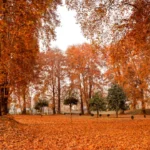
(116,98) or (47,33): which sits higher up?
(47,33)

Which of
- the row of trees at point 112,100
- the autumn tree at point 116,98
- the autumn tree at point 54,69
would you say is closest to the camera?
the row of trees at point 112,100

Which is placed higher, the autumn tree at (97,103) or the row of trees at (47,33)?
the row of trees at (47,33)

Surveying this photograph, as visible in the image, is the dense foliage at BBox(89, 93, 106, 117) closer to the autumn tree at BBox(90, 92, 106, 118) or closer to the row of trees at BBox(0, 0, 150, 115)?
the autumn tree at BBox(90, 92, 106, 118)

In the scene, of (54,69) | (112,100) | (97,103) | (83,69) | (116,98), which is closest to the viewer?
(97,103)

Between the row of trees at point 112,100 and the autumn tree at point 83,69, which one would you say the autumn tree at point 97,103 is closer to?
the row of trees at point 112,100

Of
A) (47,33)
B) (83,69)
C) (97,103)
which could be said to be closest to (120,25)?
(47,33)

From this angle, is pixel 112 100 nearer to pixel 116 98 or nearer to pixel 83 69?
pixel 116 98

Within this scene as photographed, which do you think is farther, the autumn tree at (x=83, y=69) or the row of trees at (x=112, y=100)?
the autumn tree at (x=83, y=69)

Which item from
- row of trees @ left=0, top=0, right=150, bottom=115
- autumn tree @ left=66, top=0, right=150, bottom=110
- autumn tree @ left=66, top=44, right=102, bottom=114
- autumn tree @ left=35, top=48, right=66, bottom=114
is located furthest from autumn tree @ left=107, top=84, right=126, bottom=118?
autumn tree @ left=66, top=0, right=150, bottom=110

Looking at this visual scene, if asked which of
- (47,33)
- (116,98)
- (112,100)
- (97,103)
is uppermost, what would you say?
(47,33)

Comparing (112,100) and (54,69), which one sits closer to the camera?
(112,100)

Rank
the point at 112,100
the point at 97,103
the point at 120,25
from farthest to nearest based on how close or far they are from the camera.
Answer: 1. the point at 112,100
2. the point at 97,103
3. the point at 120,25

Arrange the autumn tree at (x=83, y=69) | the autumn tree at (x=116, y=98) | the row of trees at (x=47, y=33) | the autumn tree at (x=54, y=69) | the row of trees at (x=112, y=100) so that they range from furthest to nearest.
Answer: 1. the autumn tree at (x=54, y=69)
2. the autumn tree at (x=83, y=69)
3. the autumn tree at (x=116, y=98)
4. the row of trees at (x=112, y=100)
5. the row of trees at (x=47, y=33)

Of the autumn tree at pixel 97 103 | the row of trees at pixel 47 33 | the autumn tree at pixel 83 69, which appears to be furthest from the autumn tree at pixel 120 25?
the autumn tree at pixel 83 69
